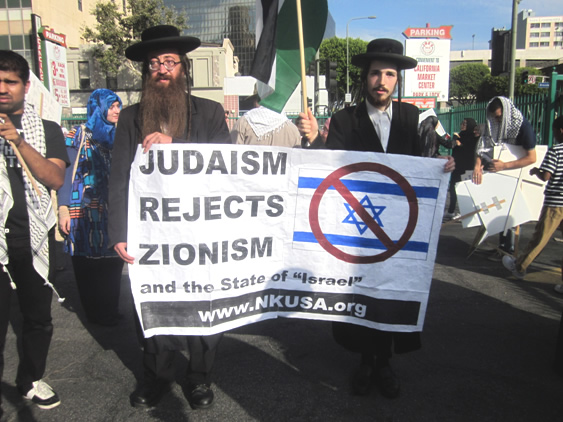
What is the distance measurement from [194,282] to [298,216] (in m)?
0.69

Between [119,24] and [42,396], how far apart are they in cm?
4037

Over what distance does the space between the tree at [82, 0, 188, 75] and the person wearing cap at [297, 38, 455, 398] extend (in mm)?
36636

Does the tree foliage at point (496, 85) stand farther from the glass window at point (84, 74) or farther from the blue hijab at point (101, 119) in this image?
the blue hijab at point (101, 119)

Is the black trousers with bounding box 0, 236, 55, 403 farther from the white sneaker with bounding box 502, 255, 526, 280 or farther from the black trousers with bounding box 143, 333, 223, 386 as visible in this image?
the white sneaker with bounding box 502, 255, 526, 280

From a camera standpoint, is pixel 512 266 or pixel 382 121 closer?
pixel 382 121

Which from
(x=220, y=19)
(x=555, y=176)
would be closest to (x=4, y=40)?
(x=555, y=176)

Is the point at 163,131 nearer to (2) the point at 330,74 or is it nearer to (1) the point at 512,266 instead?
(1) the point at 512,266

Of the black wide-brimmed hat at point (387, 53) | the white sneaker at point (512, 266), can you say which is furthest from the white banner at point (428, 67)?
the black wide-brimmed hat at point (387, 53)

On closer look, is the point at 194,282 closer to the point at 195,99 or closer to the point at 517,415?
the point at 195,99

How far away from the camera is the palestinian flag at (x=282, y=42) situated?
2.85 metres

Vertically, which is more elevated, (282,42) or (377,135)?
(282,42)

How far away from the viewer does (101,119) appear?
148 inches

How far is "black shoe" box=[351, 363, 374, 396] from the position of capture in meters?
2.85

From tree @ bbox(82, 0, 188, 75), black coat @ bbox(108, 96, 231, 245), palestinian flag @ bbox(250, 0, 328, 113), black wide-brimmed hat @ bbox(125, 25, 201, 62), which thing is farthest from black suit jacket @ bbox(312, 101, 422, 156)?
tree @ bbox(82, 0, 188, 75)
